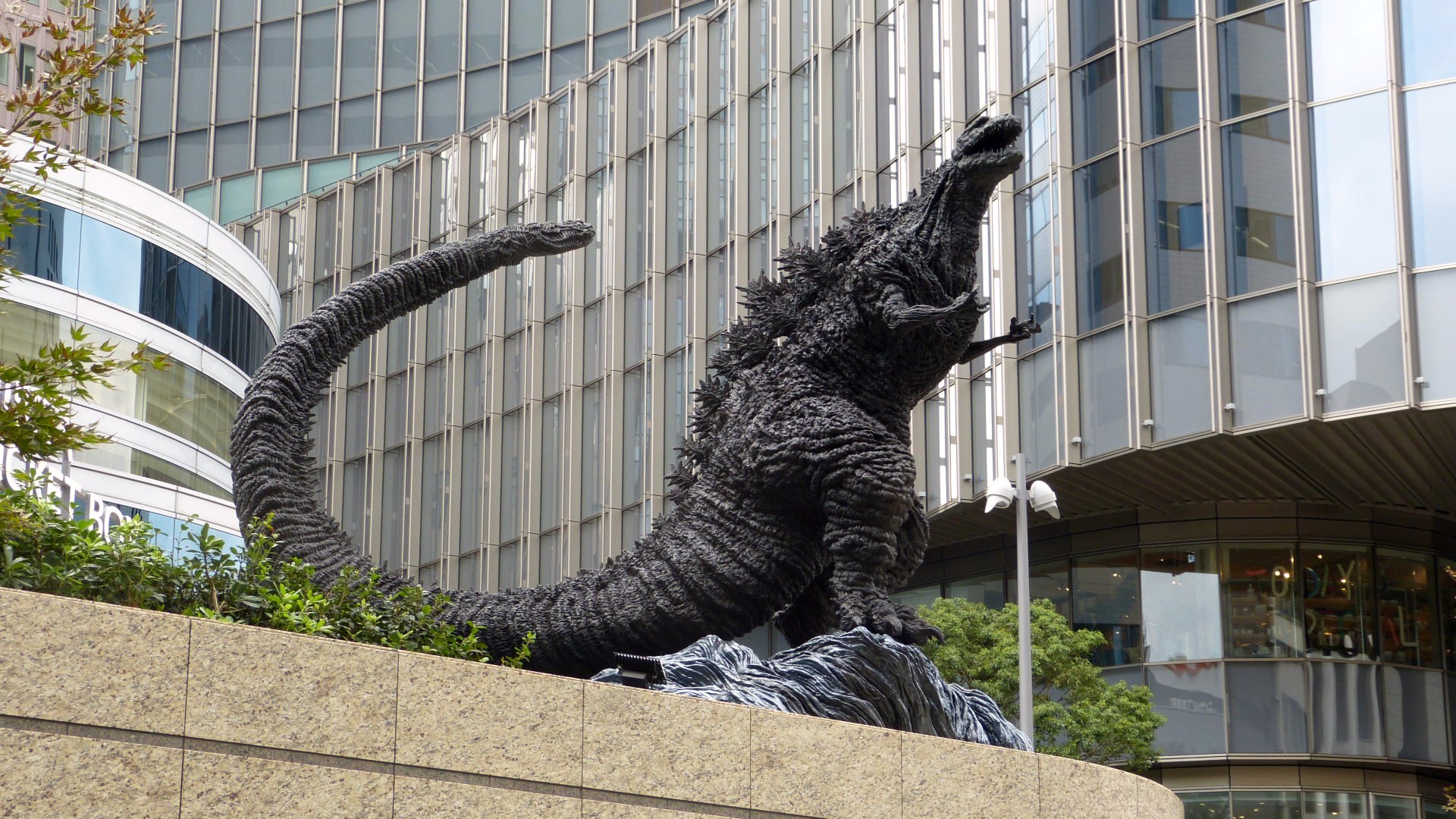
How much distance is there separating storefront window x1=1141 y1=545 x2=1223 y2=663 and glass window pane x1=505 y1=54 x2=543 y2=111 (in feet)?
90.0

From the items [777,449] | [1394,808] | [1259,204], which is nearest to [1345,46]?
[1259,204]

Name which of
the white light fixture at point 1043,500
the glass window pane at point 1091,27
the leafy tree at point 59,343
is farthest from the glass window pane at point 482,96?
the leafy tree at point 59,343

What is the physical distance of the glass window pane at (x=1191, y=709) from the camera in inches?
1259

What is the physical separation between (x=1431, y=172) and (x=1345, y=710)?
9979 millimetres

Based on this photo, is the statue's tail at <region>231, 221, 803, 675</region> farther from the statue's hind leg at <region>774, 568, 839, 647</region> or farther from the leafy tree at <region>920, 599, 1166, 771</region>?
the leafy tree at <region>920, 599, 1166, 771</region>

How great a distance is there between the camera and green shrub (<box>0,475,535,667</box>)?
7316 millimetres

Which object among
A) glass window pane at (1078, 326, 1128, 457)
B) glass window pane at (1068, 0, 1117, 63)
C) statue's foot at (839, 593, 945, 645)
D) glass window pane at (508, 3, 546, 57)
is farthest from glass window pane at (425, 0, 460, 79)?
statue's foot at (839, 593, 945, 645)

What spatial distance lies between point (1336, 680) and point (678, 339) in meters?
14.5

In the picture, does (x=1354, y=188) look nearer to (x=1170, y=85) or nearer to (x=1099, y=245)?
(x=1170, y=85)

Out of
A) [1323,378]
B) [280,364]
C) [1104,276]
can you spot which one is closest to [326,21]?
[1104,276]

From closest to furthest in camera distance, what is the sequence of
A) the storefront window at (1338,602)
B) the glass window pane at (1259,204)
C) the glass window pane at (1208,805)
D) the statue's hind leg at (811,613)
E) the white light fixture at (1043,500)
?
the statue's hind leg at (811,613), the white light fixture at (1043,500), the glass window pane at (1259,204), the glass window pane at (1208,805), the storefront window at (1338,602)

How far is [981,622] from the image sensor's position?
1070 inches

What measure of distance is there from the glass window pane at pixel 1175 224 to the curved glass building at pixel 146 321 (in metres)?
14.0

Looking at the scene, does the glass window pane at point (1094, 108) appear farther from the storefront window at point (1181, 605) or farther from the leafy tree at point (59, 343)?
the leafy tree at point (59, 343)
